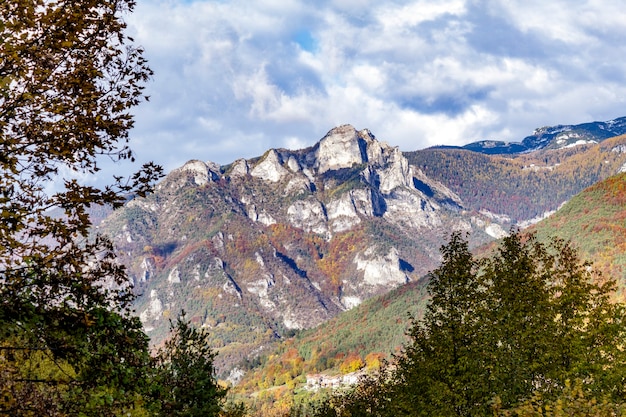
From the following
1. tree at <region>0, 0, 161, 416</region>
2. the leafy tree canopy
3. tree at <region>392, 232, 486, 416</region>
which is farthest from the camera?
tree at <region>392, 232, 486, 416</region>

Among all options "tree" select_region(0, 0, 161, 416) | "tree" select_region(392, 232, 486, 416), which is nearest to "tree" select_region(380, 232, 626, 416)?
"tree" select_region(392, 232, 486, 416)

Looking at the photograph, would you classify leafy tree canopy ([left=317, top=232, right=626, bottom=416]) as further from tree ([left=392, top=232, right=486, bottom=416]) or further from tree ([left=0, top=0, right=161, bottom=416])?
tree ([left=0, top=0, right=161, bottom=416])

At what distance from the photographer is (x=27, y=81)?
9.99 meters

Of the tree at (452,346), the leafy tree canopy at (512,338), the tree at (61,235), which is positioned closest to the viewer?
the tree at (61,235)

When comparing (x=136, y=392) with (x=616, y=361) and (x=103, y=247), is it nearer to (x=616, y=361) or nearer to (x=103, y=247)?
(x=103, y=247)

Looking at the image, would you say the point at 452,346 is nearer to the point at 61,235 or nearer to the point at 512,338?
the point at 512,338

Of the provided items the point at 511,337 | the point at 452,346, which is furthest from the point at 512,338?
the point at 452,346

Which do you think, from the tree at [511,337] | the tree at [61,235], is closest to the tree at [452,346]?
the tree at [511,337]

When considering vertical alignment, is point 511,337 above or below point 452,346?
below

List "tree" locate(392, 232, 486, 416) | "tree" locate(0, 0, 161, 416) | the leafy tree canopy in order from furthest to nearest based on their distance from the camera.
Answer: "tree" locate(392, 232, 486, 416), the leafy tree canopy, "tree" locate(0, 0, 161, 416)

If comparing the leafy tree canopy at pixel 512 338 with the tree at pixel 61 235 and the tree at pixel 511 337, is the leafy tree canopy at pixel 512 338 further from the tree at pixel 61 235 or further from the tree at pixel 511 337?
the tree at pixel 61 235

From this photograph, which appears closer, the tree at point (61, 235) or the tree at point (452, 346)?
the tree at point (61, 235)

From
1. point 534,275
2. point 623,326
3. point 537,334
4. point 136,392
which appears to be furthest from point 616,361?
point 136,392

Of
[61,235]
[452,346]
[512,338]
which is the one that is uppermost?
[61,235]
